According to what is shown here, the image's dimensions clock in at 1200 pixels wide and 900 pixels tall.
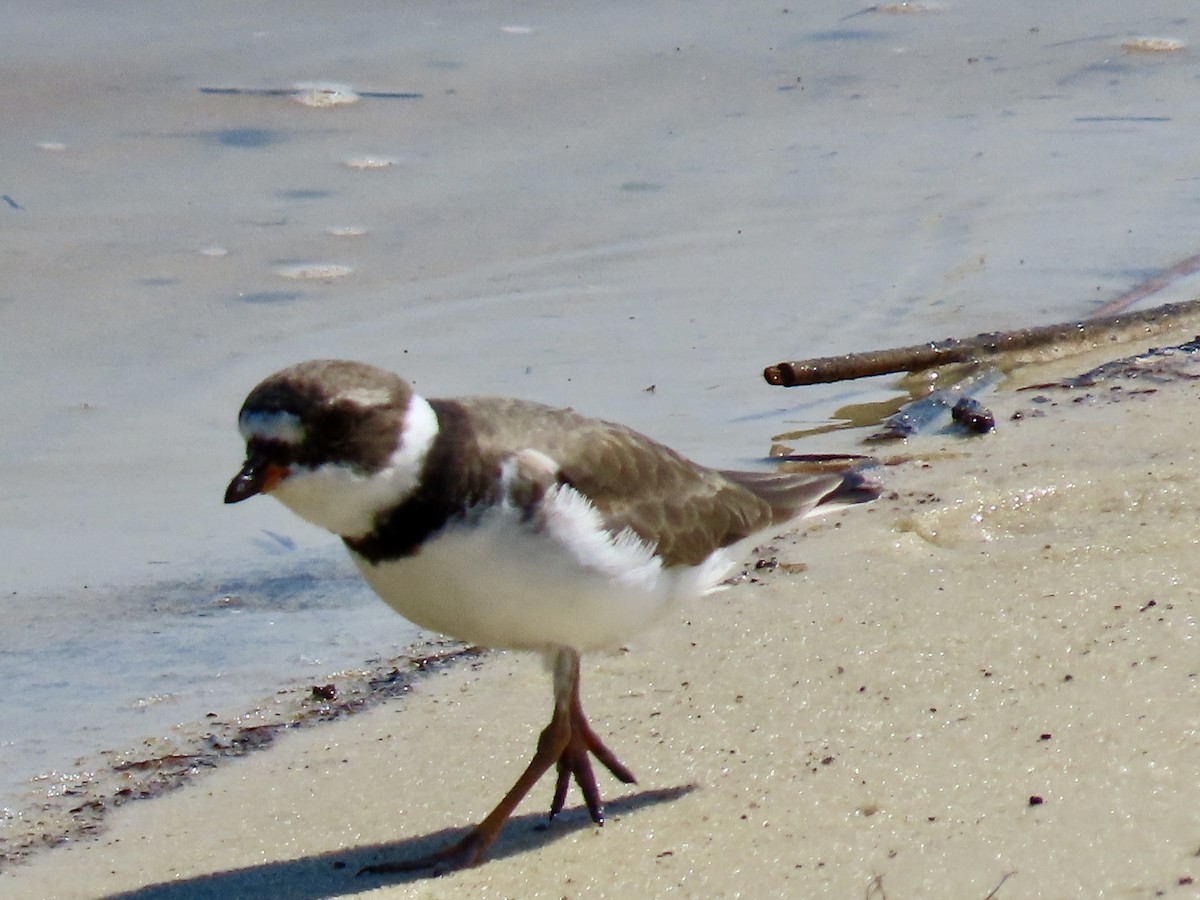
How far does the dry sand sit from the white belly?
0.47 metres

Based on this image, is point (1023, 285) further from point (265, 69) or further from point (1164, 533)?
point (265, 69)

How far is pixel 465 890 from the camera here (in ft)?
12.0

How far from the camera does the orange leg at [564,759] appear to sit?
398 centimetres

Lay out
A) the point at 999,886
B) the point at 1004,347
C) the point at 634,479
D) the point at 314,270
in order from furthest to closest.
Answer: the point at 314,270 < the point at 1004,347 < the point at 634,479 < the point at 999,886

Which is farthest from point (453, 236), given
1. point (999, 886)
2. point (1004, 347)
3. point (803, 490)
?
point (999, 886)

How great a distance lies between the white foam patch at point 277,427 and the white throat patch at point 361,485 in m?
0.08

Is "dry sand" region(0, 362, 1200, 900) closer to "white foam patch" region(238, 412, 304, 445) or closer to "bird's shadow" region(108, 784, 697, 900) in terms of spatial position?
"bird's shadow" region(108, 784, 697, 900)

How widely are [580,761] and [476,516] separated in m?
0.72

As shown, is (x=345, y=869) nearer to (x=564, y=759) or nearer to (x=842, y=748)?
(x=564, y=759)

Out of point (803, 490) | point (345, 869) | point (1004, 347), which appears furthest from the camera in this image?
point (1004, 347)

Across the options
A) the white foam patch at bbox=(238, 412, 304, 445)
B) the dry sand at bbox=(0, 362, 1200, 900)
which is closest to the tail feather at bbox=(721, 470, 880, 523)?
the dry sand at bbox=(0, 362, 1200, 900)

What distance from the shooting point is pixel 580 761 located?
4090 mm

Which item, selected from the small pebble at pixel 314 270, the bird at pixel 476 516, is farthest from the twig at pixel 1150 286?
the bird at pixel 476 516

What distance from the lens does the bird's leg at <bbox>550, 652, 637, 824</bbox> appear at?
407cm
